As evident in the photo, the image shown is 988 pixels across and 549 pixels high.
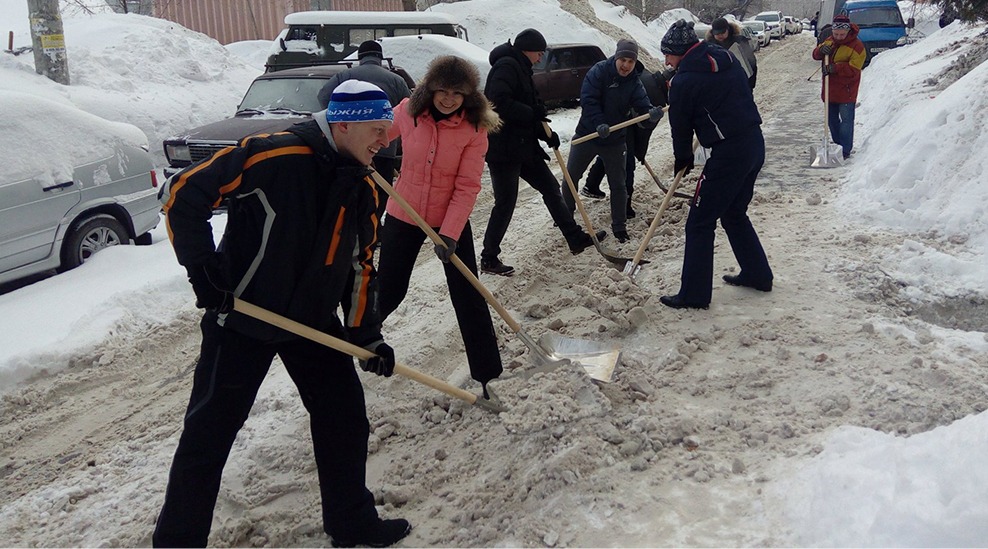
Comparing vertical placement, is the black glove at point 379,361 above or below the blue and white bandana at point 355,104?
below

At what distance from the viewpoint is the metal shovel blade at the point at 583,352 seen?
13.5 ft

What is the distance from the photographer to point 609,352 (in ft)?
14.1

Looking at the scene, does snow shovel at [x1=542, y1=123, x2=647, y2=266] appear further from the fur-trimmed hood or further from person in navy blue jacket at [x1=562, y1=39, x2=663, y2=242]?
the fur-trimmed hood

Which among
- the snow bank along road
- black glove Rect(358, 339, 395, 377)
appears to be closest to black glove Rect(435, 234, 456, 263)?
the snow bank along road

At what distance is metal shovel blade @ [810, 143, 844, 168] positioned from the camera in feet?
29.1

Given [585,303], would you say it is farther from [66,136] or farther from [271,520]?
[66,136]

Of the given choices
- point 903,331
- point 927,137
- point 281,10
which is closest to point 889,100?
point 927,137

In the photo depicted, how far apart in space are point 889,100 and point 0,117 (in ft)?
36.0

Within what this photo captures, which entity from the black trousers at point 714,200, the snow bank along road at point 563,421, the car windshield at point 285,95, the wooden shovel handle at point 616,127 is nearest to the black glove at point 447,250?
the snow bank along road at point 563,421

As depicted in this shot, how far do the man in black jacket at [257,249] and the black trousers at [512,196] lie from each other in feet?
9.91

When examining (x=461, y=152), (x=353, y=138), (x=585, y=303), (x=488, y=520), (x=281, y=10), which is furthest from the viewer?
(x=281, y=10)

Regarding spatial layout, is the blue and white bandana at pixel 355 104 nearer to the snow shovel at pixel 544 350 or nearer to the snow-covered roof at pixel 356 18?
the snow shovel at pixel 544 350

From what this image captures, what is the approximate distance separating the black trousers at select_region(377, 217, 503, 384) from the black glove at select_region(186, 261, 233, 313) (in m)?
1.43

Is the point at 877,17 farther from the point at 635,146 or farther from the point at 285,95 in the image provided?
the point at 285,95
